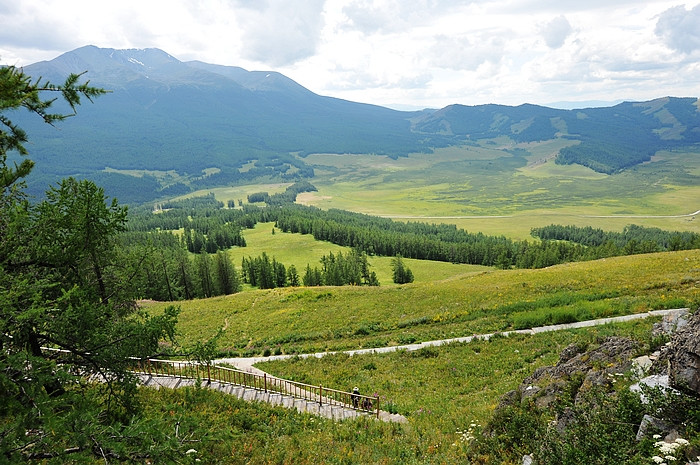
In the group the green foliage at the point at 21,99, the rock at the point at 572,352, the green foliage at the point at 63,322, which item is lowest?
the rock at the point at 572,352

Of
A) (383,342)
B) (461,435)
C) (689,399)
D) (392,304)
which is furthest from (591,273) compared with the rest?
→ (689,399)

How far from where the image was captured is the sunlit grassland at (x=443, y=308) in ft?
103

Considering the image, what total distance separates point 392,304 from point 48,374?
121 feet

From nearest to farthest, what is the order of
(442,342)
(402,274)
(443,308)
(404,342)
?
(442,342)
(404,342)
(443,308)
(402,274)

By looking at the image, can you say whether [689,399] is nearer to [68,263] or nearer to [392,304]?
[68,263]

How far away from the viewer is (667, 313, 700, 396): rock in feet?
27.9

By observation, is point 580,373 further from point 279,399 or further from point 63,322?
point 63,322

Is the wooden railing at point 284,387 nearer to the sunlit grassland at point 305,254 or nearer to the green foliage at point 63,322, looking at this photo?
the green foliage at point 63,322

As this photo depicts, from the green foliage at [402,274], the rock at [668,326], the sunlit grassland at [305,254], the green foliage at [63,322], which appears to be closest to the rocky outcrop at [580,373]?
the rock at [668,326]

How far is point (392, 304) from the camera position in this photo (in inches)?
1667

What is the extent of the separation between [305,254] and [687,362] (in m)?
134

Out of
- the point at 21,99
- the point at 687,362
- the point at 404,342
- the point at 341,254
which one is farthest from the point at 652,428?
the point at 341,254

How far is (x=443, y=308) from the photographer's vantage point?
3797cm

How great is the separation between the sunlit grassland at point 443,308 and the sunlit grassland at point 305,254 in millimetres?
62023
